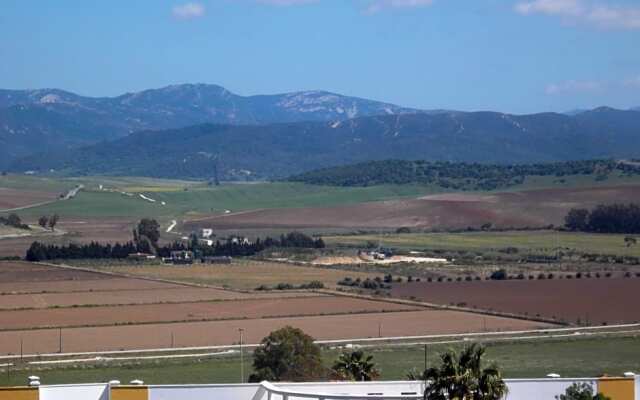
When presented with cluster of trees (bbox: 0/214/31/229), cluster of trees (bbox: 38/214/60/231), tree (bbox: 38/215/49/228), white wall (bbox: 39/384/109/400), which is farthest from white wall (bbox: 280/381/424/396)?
tree (bbox: 38/215/49/228)

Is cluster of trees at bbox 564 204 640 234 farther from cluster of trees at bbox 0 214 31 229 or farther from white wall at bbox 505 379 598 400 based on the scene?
white wall at bbox 505 379 598 400

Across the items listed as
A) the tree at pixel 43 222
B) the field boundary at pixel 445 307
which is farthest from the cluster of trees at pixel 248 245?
the field boundary at pixel 445 307

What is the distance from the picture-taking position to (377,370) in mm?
37000

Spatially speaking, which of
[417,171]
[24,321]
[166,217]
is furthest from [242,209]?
[24,321]

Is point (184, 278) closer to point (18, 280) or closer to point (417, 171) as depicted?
point (18, 280)

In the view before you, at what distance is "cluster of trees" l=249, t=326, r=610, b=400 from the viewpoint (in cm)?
2441

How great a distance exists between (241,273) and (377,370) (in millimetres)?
40930

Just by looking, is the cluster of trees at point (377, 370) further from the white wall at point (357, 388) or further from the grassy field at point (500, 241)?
the grassy field at point (500, 241)

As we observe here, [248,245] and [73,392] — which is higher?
[248,245]

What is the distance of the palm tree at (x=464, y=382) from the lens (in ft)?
80.0

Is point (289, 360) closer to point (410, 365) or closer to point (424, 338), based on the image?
point (410, 365)

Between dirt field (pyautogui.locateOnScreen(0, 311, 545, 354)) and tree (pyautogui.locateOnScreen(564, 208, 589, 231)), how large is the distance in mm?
52994

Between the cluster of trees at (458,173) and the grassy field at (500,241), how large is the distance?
4209 cm

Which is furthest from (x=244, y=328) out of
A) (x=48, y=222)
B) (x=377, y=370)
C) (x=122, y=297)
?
(x=48, y=222)
